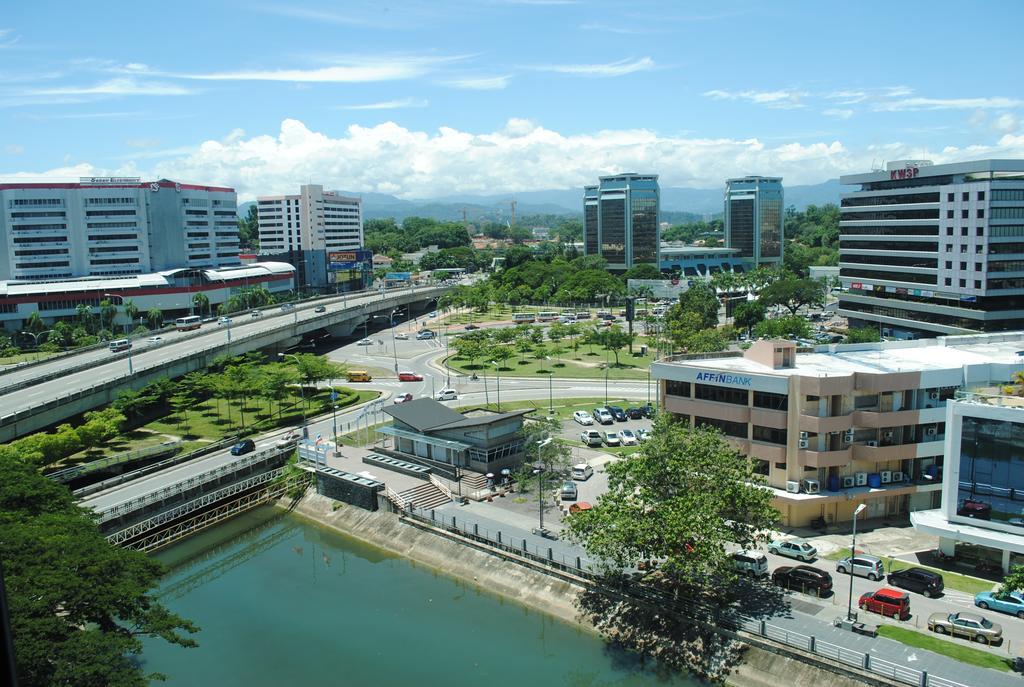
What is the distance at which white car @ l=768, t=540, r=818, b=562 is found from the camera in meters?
32.6

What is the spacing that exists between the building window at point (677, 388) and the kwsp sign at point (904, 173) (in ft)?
184

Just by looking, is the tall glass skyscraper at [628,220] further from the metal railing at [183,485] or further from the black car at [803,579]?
the black car at [803,579]

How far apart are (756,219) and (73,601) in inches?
6897

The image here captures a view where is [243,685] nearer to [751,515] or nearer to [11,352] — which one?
[751,515]

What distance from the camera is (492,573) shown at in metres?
35.0

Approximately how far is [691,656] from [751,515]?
18.6ft

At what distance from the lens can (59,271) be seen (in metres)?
103

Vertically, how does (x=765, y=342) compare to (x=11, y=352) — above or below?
above

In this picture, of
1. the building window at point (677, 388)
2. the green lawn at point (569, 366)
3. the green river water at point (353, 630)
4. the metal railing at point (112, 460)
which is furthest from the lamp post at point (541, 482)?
the green lawn at point (569, 366)

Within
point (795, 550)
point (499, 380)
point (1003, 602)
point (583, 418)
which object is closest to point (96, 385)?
point (499, 380)

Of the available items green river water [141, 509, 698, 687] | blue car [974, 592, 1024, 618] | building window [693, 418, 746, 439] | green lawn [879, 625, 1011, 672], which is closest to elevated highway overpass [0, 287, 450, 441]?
green river water [141, 509, 698, 687]

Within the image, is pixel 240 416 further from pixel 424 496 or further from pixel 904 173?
pixel 904 173

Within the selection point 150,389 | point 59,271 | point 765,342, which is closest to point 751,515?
point 765,342

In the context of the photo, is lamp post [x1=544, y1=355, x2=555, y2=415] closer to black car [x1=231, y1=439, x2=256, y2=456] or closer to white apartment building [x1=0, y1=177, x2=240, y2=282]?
black car [x1=231, y1=439, x2=256, y2=456]
